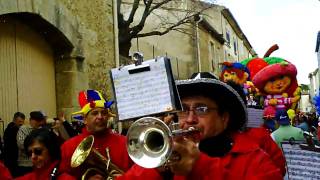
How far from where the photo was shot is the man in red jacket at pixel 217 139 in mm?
2086

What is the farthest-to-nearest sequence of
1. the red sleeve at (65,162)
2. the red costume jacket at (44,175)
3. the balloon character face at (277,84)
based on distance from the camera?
1. the balloon character face at (277,84)
2. the red sleeve at (65,162)
3. the red costume jacket at (44,175)

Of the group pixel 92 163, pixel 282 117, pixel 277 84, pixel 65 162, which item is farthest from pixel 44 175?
pixel 277 84

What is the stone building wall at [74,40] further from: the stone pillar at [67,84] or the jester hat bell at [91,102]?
the jester hat bell at [91,102]

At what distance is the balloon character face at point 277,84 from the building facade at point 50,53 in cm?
439

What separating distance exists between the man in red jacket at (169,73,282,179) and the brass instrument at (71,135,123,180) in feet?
5.84

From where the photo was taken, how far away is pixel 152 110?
208cm

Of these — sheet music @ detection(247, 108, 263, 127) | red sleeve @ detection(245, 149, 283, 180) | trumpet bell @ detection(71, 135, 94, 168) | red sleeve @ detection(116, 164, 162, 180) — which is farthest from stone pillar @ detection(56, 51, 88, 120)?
red sleeve @ detection(245, 149, 283, 180)

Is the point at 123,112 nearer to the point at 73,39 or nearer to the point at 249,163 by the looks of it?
the point at 249,163

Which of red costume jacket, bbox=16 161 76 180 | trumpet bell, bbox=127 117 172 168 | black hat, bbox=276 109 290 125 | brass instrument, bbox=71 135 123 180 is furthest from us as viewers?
black hat, bbox=276 109 290 125

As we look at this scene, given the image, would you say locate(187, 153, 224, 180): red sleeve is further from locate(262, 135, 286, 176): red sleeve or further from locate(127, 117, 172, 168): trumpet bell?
locate(262, 135, 286, 176): red sleeve

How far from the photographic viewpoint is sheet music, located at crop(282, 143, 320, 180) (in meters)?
2.86

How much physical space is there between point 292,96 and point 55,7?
5.34 metres

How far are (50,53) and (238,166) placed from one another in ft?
29.4

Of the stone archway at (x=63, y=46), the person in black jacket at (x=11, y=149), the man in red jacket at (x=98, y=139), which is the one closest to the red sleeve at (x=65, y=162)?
the man in red jacket at (x=98, y=139)
